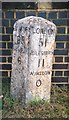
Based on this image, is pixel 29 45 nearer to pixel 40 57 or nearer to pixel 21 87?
pixel 40 57

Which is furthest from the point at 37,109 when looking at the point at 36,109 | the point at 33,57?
the point at 33,57

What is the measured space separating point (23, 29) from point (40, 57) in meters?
0.41

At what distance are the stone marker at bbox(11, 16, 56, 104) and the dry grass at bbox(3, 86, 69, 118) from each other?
102 millimetres

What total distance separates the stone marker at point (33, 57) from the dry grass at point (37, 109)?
10cm

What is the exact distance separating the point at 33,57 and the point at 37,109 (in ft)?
2.14

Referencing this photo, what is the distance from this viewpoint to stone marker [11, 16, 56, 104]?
13.3ft

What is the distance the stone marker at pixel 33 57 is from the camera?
4.05 metres

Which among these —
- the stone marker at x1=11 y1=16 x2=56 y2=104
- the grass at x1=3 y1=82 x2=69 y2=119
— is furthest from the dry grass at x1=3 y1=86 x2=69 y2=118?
the stone marker at x1=11 y1=16 x2=56 y2=104

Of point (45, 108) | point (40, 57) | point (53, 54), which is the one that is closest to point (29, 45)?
point (40, 57)

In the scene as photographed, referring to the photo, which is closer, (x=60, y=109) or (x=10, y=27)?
(x=60, y=109)

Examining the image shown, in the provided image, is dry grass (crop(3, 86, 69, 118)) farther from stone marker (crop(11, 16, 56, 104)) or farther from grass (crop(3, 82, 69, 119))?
stone marker (crop(11, 16, 56, 104))

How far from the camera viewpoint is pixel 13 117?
13.2ft

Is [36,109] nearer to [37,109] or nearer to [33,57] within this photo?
[37,109]

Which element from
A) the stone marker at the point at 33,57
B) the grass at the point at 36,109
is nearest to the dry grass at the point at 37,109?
the grass at the point at 36,109
